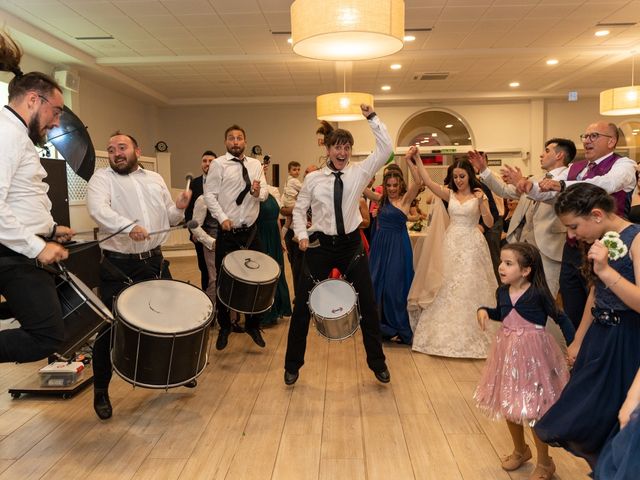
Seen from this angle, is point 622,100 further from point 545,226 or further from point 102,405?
point 102,405

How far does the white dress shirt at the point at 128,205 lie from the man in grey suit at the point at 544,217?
2.07 meters

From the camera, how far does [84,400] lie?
365 cm

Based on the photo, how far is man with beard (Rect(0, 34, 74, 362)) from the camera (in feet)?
8.36

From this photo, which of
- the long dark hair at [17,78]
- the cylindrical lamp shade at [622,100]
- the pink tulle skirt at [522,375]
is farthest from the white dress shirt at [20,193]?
the cylindrical lamp shade at [622,100]

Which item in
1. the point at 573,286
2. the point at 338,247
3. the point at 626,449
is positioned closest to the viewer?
the point at 626,449

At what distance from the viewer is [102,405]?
3.34 metres

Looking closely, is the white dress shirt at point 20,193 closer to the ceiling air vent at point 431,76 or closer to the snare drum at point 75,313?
the snare drum at point 75,313

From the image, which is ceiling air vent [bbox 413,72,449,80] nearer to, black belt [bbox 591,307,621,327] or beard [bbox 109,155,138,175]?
beard [bbox 109,155,138,175]

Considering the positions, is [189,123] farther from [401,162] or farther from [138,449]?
[138,449]

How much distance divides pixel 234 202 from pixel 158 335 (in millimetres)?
2136

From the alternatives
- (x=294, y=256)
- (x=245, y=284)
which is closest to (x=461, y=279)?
(x=245, y=284)

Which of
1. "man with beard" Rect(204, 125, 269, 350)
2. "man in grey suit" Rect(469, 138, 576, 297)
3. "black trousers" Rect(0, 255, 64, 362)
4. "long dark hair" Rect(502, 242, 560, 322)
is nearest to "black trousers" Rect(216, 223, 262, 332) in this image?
"man with beard" Rect(204, 125, 269, 350)

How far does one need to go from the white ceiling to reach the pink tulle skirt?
552 cm

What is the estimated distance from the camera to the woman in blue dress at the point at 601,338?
2012 mm
